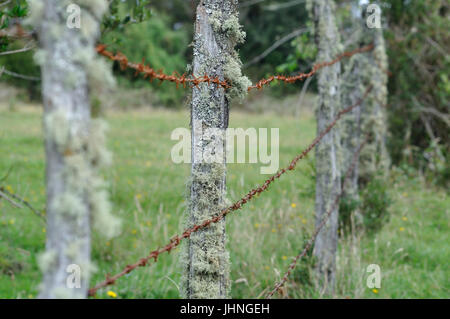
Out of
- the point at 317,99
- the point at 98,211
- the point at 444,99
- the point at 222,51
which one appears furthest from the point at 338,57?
the point at 444,99

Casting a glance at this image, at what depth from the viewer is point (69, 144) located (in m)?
1.10

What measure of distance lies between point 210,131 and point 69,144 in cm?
102

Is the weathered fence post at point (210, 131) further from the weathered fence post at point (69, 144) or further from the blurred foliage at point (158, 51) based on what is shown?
the blurred foliage at point (158, 51)

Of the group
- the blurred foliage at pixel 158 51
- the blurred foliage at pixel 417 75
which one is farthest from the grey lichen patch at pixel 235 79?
the blurred foliage at pixel 158 51

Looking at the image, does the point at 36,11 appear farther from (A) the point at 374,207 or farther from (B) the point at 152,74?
(A) the point at 374,207

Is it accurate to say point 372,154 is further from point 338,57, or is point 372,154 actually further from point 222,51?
point 222,51

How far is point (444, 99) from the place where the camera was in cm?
762

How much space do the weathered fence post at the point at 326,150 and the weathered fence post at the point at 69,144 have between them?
279 centimetres

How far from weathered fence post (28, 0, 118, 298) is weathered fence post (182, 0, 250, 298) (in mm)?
923

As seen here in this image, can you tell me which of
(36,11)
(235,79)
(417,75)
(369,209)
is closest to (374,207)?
(369,209)

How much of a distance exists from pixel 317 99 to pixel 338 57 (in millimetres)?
453

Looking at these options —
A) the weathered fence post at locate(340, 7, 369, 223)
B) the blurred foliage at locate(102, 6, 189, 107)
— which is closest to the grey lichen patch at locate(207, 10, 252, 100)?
the weathered fence post at locate(340, 7, 369, 223)

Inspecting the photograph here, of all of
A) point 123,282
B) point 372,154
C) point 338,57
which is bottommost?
point 123,282

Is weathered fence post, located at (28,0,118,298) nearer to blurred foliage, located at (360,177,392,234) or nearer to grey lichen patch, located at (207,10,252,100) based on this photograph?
grey lichen patch, located at (207,10,252,100)
